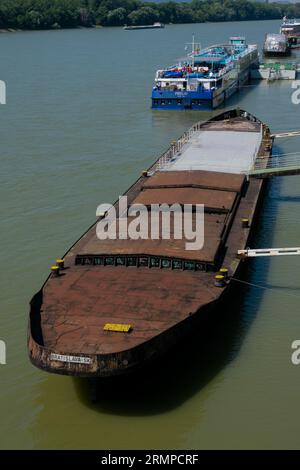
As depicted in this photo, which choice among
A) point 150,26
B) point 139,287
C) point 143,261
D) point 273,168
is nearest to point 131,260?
point 143,261

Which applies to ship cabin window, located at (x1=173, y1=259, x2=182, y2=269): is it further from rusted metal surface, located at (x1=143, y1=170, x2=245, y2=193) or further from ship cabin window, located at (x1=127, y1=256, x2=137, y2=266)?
rusted metal surface, located at (x1=143, y1=170, x2=245, y2=193)

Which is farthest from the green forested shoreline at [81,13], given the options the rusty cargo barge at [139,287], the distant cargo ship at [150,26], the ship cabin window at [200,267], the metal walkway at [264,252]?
the ship cabin window at [200,267]

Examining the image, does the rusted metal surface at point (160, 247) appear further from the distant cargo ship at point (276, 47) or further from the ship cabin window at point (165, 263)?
the distant cargo ship at point (276, 47)

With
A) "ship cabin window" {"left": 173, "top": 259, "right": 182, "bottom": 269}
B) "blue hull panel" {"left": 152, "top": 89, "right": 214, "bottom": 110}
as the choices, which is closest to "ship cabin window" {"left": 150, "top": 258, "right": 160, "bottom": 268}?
"ship cabin window" {"left": 173, "top": 259, "right": 182, "bottom": 269}
